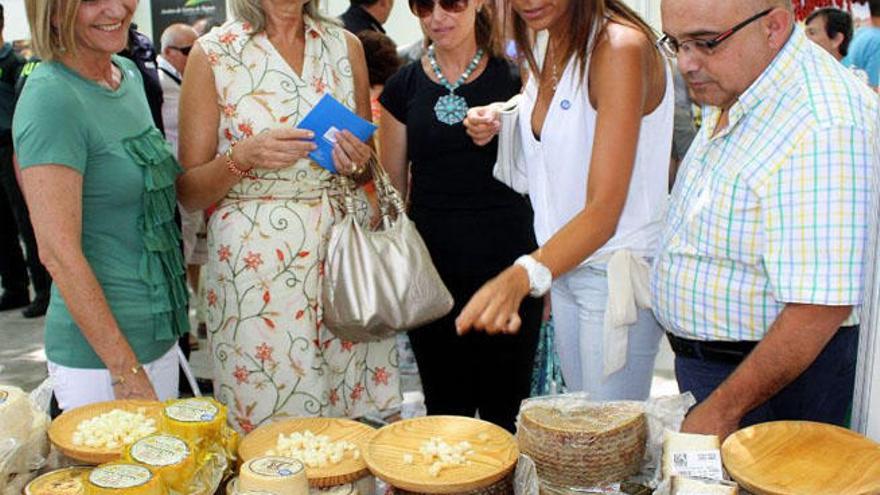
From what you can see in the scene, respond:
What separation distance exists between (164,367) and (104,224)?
0.40 metres

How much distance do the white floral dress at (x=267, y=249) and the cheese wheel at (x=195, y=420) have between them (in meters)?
0.86

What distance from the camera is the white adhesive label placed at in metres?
1.26

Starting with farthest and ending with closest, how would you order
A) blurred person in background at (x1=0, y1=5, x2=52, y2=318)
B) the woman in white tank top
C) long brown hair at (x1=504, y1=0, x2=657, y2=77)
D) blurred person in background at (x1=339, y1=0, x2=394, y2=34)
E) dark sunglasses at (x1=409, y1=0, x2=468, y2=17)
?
1. blurred person in background at (x1=0, y1=5, x2=52, y2=318)
2. blurred person in background at (x1=339, y1=0, x2=394, y2=34)
3. dark sunglasses at (x1=409, y1=0, x2=468, y2=17)
4. long brown hair at (x1=504, y1=0, x2=657, y2=77)
5. the woman in white tank top

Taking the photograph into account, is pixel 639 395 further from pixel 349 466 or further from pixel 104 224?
pixel 104 224

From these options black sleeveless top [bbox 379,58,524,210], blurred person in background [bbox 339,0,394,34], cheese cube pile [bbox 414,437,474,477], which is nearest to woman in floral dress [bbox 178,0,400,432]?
black sleeveless top [bbox 379,58,524,210]

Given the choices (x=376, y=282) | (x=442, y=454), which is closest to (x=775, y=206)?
(x=442, y=454)

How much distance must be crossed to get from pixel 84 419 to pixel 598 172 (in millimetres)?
1113

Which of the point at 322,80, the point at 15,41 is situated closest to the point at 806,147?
the point at 322,80

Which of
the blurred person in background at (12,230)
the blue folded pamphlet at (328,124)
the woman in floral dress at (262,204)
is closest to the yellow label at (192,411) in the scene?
the woman in floral dress at (262,204)

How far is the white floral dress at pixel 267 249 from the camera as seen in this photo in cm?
236

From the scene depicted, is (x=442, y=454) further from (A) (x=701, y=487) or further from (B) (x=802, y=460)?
(B) (x=802, y=460)

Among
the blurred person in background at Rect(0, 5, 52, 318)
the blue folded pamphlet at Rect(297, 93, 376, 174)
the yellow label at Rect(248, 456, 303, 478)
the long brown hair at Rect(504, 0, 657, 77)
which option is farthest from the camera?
the blurred person in background at Rect(0, 5, 52, 318)

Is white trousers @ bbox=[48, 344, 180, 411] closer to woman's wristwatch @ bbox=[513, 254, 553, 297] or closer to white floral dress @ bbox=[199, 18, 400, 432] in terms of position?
white floral dress @ bbox=[199, 18, 400, 432]

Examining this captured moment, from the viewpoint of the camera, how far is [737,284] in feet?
5.27
